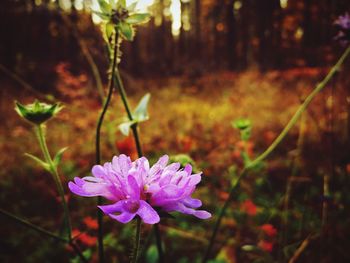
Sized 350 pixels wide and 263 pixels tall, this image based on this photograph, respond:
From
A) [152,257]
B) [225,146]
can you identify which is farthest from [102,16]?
[225,146]

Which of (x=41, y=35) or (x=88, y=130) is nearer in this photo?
(x=88, y=130)

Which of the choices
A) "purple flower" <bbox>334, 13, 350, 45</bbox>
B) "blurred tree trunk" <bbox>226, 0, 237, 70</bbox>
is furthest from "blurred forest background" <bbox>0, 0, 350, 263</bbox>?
"blurred tree trunk" <bbox>226, 0, 237, 70</bbox>

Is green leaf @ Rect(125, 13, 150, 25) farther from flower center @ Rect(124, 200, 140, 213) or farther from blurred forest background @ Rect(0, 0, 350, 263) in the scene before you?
flower center @ Rect(124, 200, 140, 213)

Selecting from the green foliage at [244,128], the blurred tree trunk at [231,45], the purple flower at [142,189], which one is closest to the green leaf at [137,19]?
the purple flower at [142,189]

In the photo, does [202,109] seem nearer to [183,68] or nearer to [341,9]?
[341,9]

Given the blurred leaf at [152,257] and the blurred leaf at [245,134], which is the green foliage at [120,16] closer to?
the blurred leaf at [245,134]

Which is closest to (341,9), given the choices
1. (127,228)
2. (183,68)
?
(127,228)
